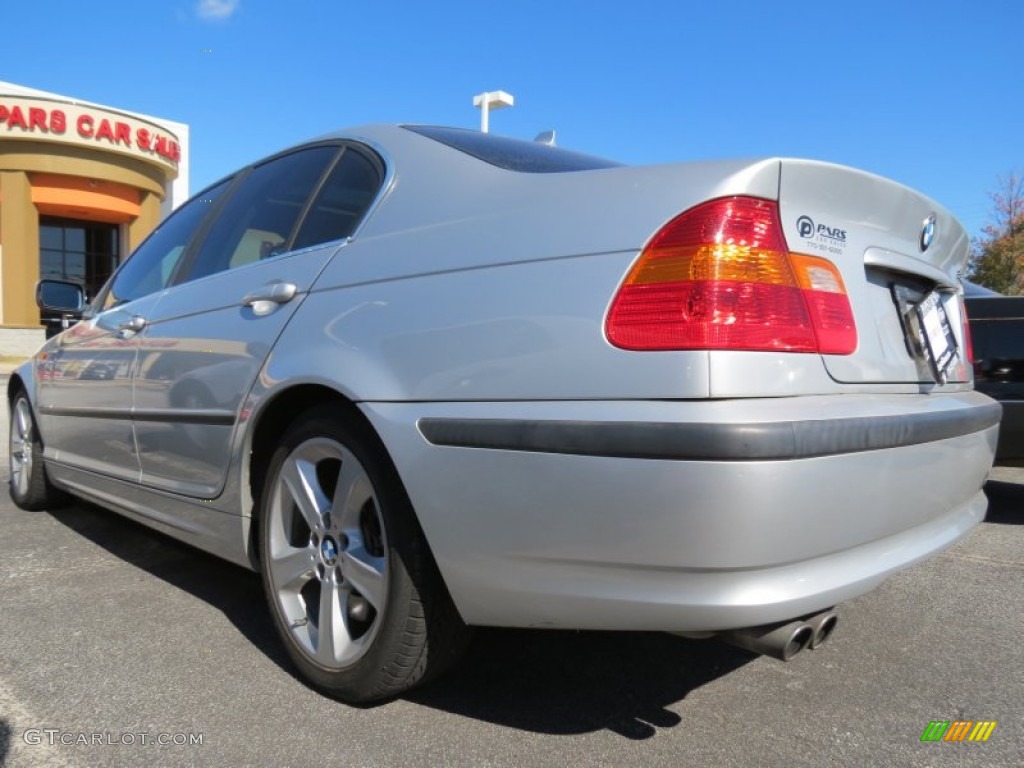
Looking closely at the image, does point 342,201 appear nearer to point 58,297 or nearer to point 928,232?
point 928,232

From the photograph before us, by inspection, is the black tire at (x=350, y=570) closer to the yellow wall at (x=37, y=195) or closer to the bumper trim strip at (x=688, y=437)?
the bumper trim strip at (x=688, y=437)

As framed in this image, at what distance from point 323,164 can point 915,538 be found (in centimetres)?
217

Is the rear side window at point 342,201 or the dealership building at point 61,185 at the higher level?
the dealership building at point 61,185

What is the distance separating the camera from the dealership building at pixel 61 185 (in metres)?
23.7

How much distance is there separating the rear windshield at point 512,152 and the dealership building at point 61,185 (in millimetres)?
23344

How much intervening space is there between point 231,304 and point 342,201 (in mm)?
544

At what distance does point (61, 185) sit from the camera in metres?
24.6

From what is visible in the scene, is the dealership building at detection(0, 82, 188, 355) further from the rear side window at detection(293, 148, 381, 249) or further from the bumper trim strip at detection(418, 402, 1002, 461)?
the bumper trim strip at detection(418, 402, 1002, 461)

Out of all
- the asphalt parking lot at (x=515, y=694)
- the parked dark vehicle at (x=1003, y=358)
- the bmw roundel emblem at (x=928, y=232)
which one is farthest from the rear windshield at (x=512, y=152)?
the parked dark vehicle at (x=1003, y=358)

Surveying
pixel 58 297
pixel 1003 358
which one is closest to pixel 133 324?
pixel 58 297

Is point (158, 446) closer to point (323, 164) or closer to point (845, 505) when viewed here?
point (323, 164)

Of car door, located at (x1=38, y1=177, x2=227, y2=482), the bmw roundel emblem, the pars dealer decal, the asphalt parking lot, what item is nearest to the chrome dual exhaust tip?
the asphalt parking lot

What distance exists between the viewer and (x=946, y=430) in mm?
1980

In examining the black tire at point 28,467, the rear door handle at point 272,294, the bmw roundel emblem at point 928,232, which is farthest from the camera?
the black tire at point 28,467
